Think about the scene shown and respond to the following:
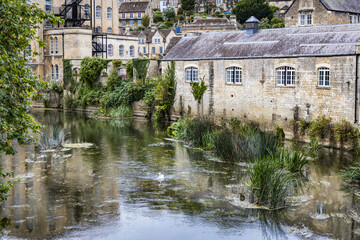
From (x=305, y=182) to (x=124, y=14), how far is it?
79.5m

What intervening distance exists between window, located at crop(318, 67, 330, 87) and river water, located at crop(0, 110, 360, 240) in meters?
3.39

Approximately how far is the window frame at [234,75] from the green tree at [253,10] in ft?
151

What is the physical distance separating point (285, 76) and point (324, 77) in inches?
91.0

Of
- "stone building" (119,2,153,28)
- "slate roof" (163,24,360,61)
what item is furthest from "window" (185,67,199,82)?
"stone building" (119,2,153,28)

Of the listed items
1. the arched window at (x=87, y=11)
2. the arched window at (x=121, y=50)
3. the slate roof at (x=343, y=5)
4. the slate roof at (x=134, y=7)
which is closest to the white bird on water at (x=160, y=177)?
the slate roof at (x=343, y=5)

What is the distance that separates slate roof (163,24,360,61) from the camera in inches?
864

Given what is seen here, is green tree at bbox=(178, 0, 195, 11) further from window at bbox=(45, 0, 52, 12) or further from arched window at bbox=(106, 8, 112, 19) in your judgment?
window at bbox=(45, 0, 52, 12)

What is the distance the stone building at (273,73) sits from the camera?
834 inches

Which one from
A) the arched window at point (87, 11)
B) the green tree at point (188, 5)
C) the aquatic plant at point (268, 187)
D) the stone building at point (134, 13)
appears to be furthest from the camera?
the green tree at point (188, 5)

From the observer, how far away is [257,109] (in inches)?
989

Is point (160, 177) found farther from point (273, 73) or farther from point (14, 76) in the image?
point (273, 73)

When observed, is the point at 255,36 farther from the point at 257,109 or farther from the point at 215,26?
the point at 215,26

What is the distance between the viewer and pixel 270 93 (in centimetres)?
2436

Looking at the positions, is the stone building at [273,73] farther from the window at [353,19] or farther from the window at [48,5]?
the window at [48,5]
